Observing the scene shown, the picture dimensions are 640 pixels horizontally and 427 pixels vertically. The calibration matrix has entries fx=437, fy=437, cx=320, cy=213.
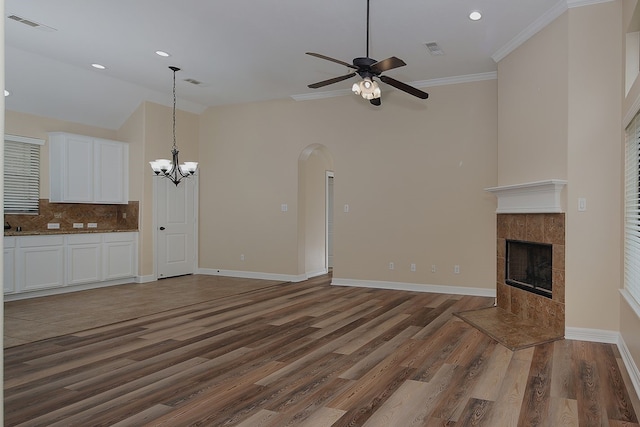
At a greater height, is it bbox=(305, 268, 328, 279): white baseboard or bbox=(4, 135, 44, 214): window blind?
bbox=(4, 135, 44, 214): window blind

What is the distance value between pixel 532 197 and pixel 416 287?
105 inches

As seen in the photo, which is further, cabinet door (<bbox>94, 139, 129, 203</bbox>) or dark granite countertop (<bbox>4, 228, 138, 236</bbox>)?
cabinet door (<bbox>94, 139, 129, 203</bbox>)

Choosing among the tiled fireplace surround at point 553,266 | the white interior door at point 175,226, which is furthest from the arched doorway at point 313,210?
the tiled fireplace surround at point 553,266

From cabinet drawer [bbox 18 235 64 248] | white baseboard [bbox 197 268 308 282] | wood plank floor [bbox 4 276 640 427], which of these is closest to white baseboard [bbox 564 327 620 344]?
wood plank floor [bbox 4 276 640 427]

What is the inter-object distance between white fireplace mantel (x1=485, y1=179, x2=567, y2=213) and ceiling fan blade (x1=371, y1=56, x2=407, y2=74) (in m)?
1.89

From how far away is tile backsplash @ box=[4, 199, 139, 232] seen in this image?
6.84m

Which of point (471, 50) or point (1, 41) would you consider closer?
point (1, 41)

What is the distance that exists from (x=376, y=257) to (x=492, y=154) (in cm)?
239

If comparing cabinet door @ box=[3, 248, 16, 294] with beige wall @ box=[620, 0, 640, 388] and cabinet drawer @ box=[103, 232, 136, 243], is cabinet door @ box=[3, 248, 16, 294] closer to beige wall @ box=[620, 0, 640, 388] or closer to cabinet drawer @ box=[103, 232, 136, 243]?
cabinet drawer @ box=[103, 232, 136, 243]

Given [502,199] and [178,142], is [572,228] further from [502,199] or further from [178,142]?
[178,142]

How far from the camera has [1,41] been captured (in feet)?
3.99

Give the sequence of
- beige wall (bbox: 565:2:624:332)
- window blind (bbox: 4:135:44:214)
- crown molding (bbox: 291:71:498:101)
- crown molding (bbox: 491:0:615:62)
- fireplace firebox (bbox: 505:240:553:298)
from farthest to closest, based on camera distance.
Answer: window blind (bbox: 4:135:44:214) → crown molding (bbox: 291:71:498:101) → fireplace firebox (bbox: 505:240:553:298) → crown molding (bbox: 491:0:615:62) → beige wall (bbox: 565:2:624:332)

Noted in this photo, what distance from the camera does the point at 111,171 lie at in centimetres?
765

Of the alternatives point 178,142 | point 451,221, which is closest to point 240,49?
point 178,142
